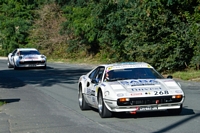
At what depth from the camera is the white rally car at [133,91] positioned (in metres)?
11.4

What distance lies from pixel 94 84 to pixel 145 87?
5.76ft

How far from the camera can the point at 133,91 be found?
11445 mm

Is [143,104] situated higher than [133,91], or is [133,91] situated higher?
[133,91]

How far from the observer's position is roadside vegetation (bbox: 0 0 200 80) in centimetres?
2852

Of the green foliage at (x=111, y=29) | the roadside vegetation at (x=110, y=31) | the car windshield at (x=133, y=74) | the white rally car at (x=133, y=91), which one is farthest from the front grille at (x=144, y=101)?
the green foliage at (x=111, y=29)

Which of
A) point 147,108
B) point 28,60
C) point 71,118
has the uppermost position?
point 147,108

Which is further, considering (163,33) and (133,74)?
(163,33)

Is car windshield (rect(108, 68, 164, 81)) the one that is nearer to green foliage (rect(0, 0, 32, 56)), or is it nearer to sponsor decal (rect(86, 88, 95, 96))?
sponsor decal (rect(86, 88, 95, 96))

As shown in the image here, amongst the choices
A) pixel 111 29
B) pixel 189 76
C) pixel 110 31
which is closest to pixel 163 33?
pixel 189 76

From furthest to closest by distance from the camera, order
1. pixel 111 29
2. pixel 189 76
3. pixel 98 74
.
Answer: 1. pixel 111 29
2. pixel 189 76
3. pixel 98 74

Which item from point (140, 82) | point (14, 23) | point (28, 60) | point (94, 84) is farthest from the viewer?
point (14, 23)

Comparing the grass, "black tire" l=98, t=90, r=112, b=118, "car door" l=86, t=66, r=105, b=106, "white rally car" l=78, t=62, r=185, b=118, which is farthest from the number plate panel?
the grass

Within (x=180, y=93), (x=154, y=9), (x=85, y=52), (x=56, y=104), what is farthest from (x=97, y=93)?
(x=85, y=52)

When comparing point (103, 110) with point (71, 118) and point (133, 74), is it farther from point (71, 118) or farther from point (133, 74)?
point (133, 74)
